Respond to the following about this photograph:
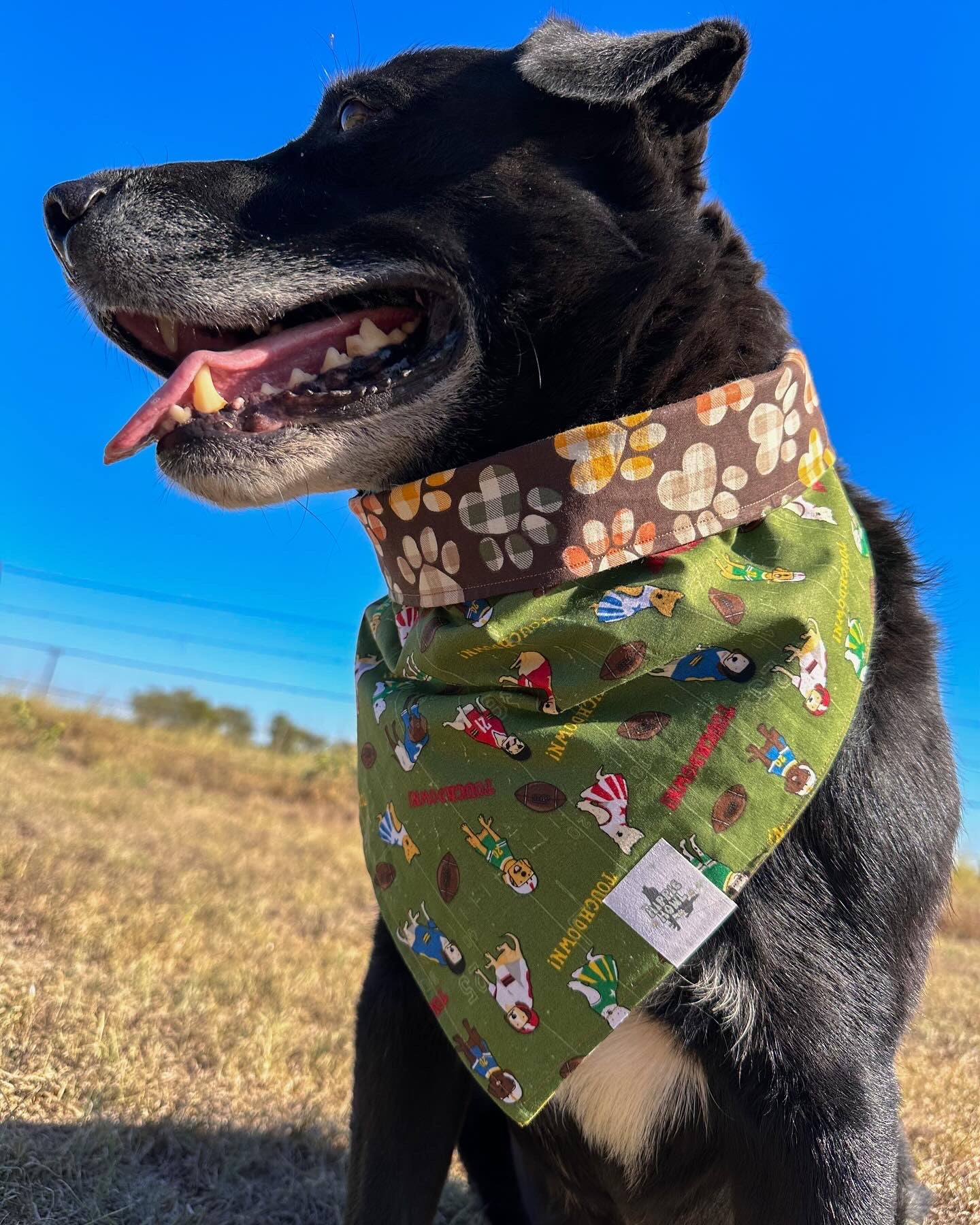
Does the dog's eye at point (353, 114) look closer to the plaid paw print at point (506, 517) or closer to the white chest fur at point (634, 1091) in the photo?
the plaid paw print at point (506, 517)

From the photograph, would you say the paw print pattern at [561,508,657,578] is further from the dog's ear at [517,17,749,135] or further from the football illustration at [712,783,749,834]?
the dog's ear at [517,17,749,135]

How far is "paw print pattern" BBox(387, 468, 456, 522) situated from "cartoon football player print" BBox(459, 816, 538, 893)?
57 centimetres

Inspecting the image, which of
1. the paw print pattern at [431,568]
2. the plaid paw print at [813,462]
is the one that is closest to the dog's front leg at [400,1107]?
the paw print pattern at [431,568]

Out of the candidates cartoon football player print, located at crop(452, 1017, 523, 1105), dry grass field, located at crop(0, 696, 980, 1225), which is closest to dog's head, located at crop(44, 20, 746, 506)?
cartoon football player print, located at crop(452, 1017, 523, 1105)

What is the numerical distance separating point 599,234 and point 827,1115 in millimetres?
1525

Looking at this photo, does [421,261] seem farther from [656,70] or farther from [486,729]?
[486,729]

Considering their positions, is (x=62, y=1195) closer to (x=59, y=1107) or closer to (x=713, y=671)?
(x=59, y=1107)

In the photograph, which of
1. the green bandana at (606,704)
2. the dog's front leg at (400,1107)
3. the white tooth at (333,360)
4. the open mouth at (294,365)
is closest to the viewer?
the green bandana at (606,704)

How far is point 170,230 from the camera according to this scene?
1929 millimetres

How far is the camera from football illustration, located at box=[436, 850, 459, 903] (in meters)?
1.61

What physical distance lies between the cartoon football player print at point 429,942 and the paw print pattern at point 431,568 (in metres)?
0.55

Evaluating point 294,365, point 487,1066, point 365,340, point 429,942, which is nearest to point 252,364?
point 294,365

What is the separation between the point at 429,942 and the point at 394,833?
0.22 metres

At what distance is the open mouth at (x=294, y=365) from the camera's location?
1.74m
